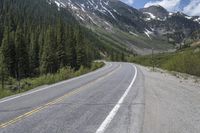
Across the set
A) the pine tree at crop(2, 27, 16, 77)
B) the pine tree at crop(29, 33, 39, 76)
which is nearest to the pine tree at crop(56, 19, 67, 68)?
the pine tree at crop(29, 33, 39, 76)

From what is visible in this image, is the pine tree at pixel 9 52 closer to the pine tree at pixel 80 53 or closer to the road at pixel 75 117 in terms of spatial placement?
the pine tree at pixel 80 53

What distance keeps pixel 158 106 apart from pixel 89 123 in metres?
4.45

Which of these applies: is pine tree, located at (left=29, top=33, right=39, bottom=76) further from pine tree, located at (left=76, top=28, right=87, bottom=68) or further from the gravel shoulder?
the gravel shoulder

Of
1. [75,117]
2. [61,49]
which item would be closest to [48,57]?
[61,49]

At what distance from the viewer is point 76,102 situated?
15.1 meters

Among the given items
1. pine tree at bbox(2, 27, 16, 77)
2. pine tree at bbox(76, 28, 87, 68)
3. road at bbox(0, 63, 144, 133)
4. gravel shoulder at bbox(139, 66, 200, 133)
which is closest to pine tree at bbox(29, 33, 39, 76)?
pine tree at bbox(2, 27, 16, 77)

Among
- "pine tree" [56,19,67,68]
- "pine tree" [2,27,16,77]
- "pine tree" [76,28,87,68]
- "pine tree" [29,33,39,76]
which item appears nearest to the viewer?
"pine tree" [2,27,16,77]

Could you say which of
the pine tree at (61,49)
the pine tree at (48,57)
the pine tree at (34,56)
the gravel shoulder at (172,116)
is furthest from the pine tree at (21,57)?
the gravel shoulder at (172,116)

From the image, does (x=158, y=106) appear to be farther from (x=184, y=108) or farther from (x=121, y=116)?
(x=121, y=116)

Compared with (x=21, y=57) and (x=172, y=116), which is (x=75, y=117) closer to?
(x=172, y=116)

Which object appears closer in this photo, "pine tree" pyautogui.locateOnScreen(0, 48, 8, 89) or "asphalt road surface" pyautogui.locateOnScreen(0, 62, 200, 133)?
"asphalt road surface" pyautogui.locateOnScreen(0, 62, 200, 133)

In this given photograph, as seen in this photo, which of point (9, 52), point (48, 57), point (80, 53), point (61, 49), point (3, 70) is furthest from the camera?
point (80, 53)

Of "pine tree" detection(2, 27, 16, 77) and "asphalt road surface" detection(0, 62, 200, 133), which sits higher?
"pine tree" detection(2, 27, 16, 77)

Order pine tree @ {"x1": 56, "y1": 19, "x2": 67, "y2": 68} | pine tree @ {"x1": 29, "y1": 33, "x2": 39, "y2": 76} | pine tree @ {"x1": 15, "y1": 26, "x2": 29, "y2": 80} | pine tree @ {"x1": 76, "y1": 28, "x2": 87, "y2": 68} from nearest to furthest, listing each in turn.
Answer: pine tree @ {"x1": 15, "y1": 26, "x2": 29, "y2": 80} < pine tree @ {"x1": 56, "y1": 19, "x2": 67, "y2": 68} < pine tree @ {"x1": 76, "y1": 28, "x2": 87, "y2": 68} < pine tree @ {"x1": 29, "y1": 33, "x2": 39, "y2": 76}
